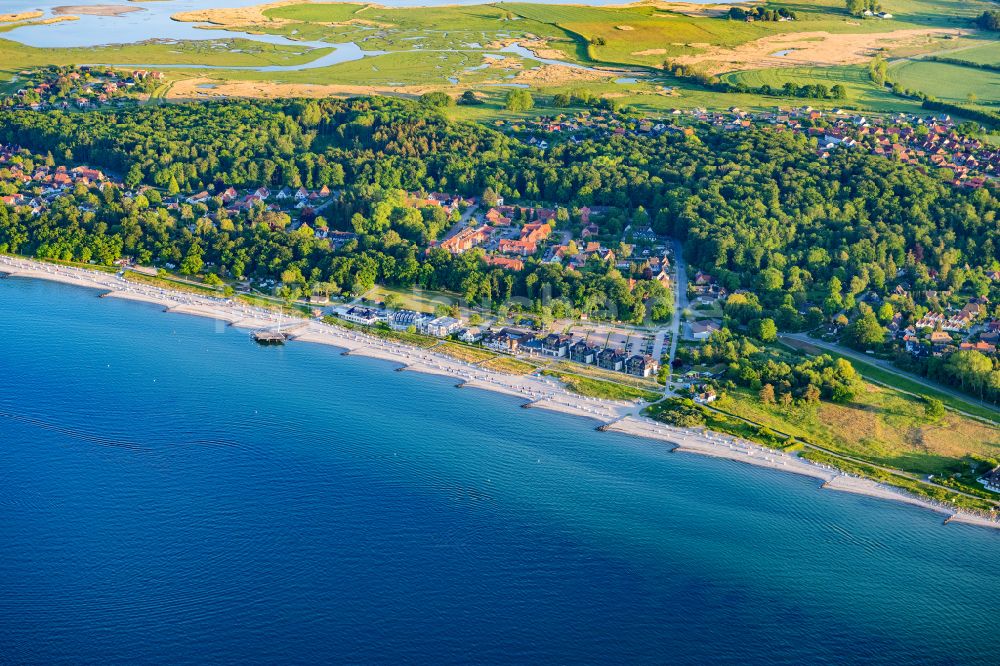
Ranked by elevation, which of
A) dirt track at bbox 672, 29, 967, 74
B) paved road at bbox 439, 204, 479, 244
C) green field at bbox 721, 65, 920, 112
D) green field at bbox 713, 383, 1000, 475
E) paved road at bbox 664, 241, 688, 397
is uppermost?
dirt track at bbox 672, 29, 967, 74

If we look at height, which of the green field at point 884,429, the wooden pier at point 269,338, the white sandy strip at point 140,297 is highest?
the white sandy strip at point 140,297

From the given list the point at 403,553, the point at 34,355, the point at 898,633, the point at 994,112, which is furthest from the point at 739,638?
the point at 994,112

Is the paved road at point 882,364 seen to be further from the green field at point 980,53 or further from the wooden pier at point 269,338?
the green field at point 980,53

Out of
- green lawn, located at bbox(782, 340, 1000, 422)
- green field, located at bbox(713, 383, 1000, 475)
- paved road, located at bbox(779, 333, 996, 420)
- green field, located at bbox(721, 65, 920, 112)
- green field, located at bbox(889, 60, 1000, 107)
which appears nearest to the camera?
green field, located at bbox(713, 383, 1000, 475)

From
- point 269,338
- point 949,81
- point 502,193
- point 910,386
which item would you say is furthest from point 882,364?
point 949,81

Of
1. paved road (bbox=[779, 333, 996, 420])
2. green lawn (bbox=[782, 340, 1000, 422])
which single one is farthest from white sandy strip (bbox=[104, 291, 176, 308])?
green lawn (bbox=[782, 340, 1000, 422])

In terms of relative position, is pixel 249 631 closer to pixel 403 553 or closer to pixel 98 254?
pixel 403 553

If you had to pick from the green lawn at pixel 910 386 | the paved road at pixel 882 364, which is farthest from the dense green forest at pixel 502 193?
the green lawn at pixel 910 386

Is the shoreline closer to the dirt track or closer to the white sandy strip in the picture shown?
the white sandy strip
